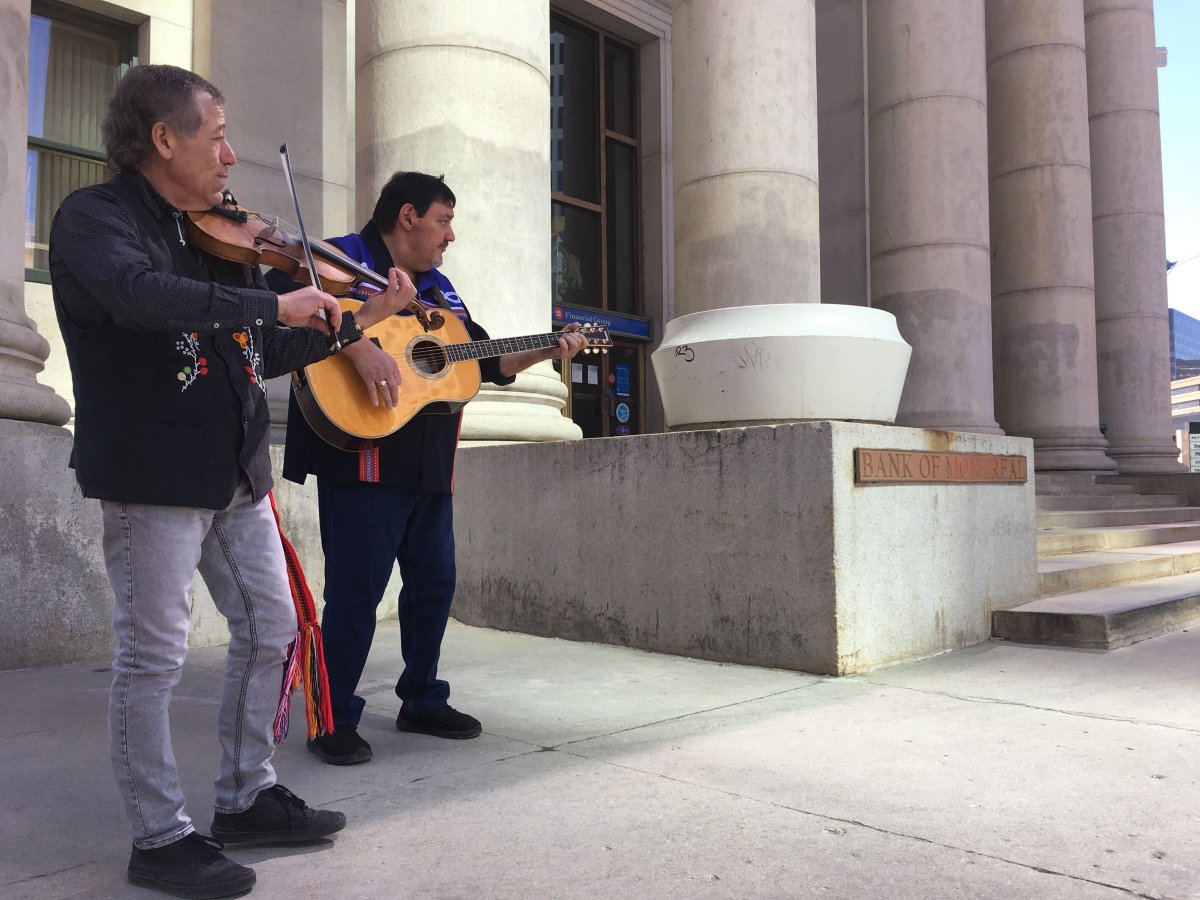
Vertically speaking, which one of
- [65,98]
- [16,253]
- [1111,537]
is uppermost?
[65,98]

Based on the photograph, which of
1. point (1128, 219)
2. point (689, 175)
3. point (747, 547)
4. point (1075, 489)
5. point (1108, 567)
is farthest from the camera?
point (1128, 219)

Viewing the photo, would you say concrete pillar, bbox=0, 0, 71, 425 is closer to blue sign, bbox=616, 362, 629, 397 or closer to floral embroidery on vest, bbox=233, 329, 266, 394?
floral embroidery on vest, bbox=233, 329, 266, 394

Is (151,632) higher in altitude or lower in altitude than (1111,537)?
higher

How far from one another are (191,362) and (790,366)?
392 centimetres

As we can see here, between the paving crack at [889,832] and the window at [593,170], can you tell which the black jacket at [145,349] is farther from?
the window at [593,170]

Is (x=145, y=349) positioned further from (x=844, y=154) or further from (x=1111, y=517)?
(x=844, y=154)

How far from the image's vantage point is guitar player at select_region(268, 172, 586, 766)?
3.59 meters

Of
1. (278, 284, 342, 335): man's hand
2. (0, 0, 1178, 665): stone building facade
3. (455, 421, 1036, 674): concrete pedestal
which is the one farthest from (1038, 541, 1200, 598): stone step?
(278, 284, 342, 335): man's hand

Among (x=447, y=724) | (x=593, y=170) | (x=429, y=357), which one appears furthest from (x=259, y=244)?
(x=593, y=170)

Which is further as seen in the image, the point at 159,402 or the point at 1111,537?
the point at 1111,537

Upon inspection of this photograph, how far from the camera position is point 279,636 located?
8.96ft

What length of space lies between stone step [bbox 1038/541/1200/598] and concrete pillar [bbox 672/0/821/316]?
2.81 metres

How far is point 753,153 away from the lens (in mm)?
8320

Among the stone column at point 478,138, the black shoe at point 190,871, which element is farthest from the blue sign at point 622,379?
the black shoe at point 190,871
